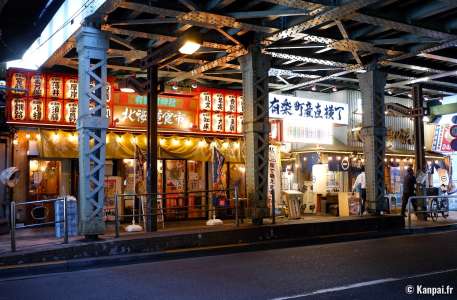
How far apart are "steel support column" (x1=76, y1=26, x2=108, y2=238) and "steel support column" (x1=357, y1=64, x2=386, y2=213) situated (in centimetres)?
999

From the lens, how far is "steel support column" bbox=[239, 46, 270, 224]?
15367 mm

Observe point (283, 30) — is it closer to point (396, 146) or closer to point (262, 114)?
point (262, 114)

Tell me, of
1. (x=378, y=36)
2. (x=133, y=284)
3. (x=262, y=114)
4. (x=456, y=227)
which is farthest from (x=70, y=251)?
(x=456, y=227)

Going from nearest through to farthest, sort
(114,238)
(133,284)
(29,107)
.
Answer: (133,284)
(114,238)
(29,107)

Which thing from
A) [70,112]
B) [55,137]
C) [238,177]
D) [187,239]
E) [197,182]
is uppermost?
[70,112]

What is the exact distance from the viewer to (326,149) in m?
24.2

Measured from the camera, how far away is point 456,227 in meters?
18.3

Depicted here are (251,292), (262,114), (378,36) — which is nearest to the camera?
(251,292)

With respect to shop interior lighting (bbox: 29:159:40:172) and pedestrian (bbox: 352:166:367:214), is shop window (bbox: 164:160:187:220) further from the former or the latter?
pedestrian (bbox: 352:166:367:214)

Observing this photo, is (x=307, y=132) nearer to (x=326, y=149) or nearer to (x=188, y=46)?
(x=326, y=149)

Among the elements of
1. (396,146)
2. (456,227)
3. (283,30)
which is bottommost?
(456,227)

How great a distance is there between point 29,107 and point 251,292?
13.1m

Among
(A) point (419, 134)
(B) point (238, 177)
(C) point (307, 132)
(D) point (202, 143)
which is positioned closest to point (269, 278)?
(D) point (202, 143)

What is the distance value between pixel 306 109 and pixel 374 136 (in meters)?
5.03
